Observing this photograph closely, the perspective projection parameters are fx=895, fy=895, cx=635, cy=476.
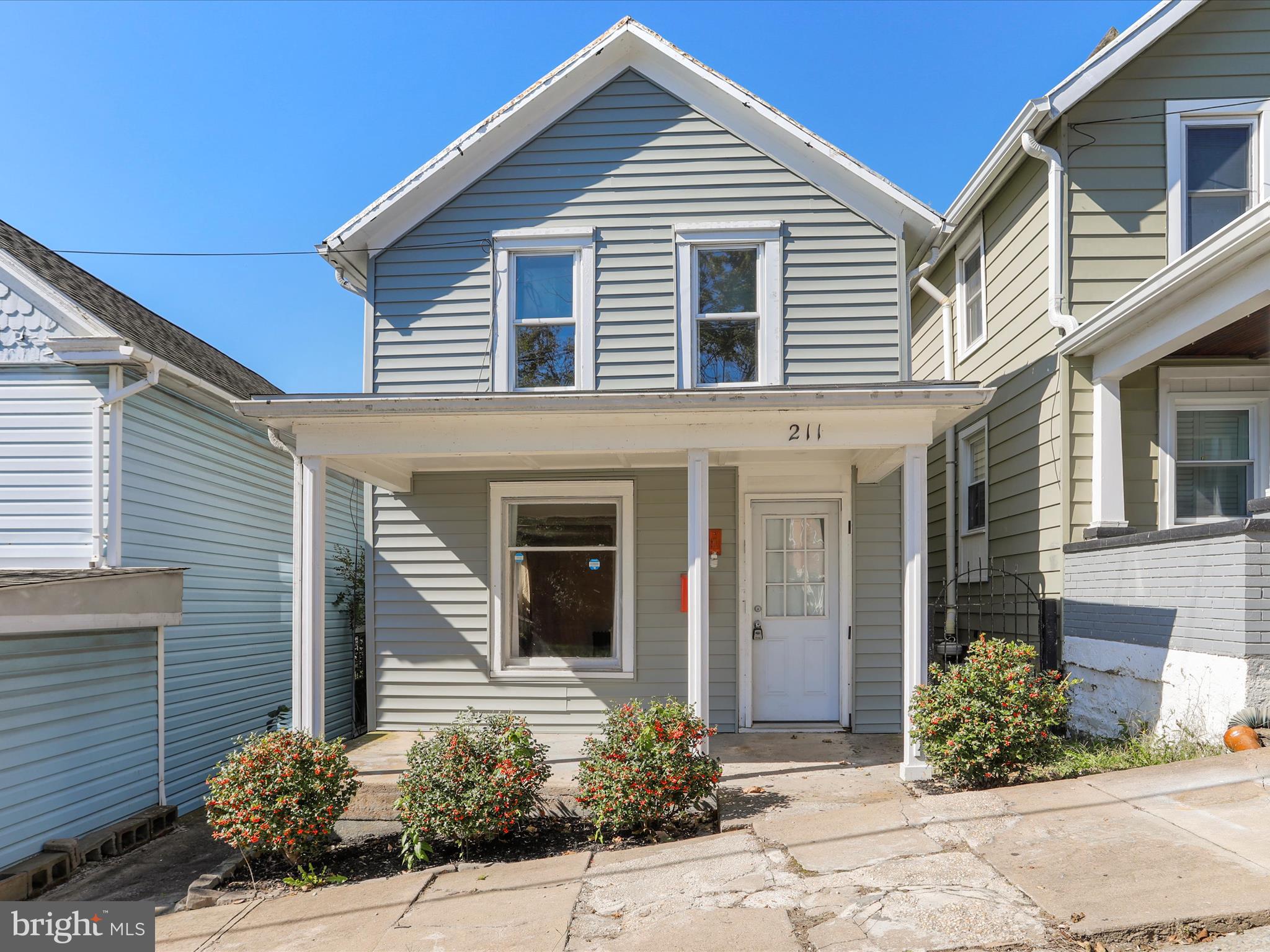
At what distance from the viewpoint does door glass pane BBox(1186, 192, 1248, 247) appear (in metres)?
8.39

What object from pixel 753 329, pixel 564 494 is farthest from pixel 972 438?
pixel 564 494

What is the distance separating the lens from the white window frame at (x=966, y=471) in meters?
10.4

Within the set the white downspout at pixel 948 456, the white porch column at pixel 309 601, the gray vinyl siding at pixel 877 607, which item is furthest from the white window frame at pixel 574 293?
the white downspout at pixel 948 456

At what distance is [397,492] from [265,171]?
10.9 m

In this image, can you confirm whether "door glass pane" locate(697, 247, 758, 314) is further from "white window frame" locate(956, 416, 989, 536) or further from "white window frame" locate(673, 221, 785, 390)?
"white window frame" locate(956, 416, 989, 536)

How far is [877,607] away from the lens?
8812 mm

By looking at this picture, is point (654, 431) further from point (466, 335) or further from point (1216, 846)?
point (1216, 846)

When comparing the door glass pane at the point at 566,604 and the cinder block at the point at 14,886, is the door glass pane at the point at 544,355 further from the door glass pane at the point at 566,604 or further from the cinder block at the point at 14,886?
the cinder block at the point at 14,886

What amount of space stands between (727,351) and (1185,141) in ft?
15.4

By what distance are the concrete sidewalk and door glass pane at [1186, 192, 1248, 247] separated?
511 centimetres

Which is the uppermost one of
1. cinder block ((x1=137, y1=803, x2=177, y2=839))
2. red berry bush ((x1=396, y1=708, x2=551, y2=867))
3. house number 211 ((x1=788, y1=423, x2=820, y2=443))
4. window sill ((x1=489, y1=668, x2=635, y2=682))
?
house number 211 ((x1=788, y1=423, x2=820, y2=443))

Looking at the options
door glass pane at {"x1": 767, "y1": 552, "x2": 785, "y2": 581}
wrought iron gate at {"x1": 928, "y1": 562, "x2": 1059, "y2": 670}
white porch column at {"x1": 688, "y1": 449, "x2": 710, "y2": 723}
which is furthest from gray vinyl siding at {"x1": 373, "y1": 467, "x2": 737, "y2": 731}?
wrought iron gate at {"x1": 928, "y1": 562, "x2": 1059, "y2": 670}

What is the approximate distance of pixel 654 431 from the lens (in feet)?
23.1

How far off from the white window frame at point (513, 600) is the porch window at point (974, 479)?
422cm
